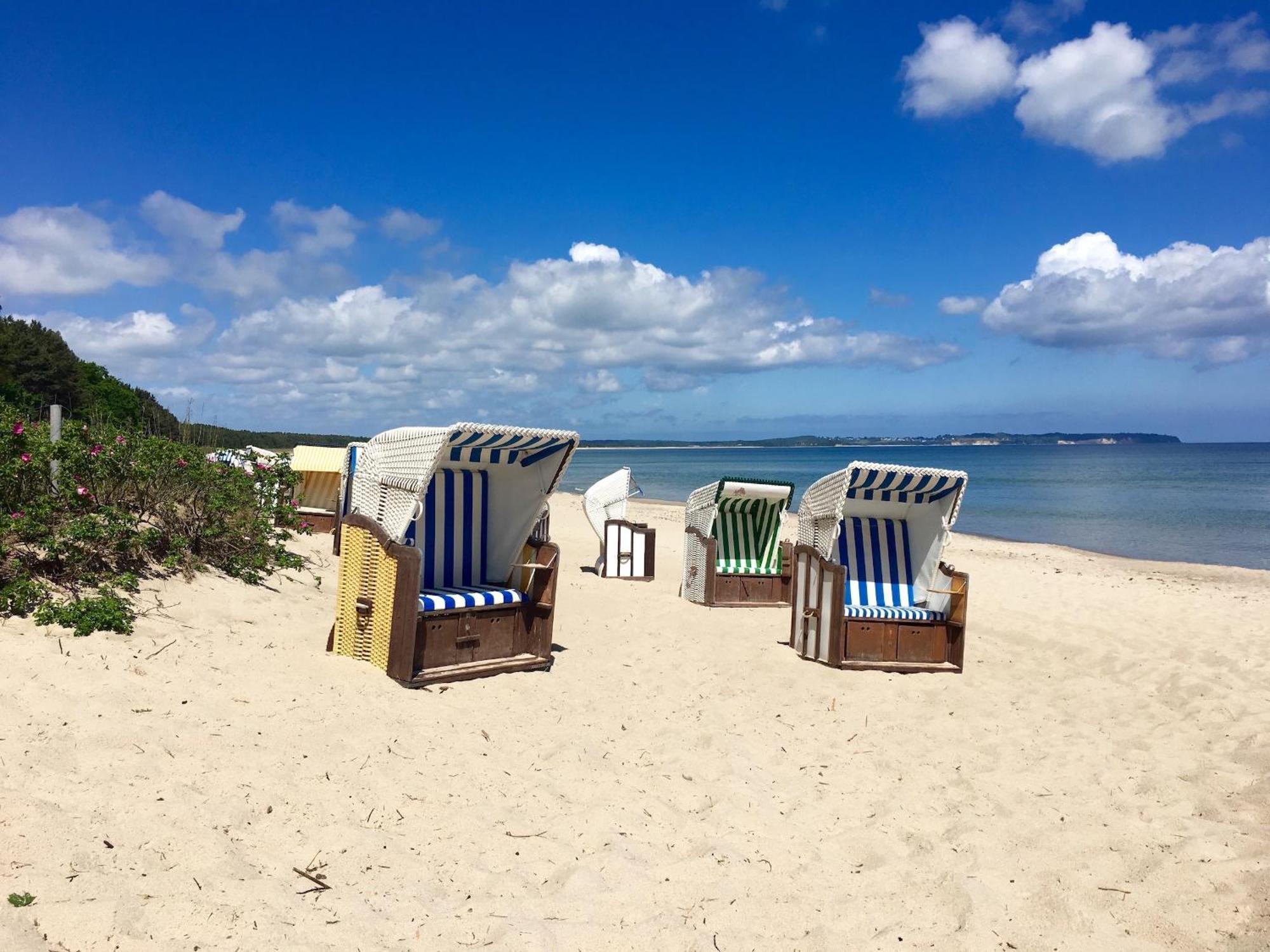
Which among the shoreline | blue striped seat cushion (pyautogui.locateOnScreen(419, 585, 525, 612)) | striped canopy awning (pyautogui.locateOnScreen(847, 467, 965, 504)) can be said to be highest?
striped canopy awning (pyautogui.locateOnScreen(847, 467, 965, 504))

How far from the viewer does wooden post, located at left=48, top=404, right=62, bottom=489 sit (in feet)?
20.0

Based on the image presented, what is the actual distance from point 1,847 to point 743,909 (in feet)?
8.85

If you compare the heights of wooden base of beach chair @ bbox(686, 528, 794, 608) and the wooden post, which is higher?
the wooden post

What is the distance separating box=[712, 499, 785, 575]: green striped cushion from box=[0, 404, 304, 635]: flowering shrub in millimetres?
4905

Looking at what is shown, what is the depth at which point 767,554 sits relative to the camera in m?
10.6

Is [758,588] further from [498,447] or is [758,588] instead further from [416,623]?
[416,623]

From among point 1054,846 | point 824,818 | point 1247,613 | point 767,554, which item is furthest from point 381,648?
point 1247,613

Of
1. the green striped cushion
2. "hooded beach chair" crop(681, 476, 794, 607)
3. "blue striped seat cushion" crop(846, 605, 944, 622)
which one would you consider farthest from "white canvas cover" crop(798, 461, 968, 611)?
the green striped cushion

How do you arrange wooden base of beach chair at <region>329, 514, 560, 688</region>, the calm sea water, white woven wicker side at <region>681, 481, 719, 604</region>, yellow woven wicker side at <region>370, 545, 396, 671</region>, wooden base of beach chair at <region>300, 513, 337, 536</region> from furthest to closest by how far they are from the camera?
the calm sea water
wooden base of beach chair at <region>300, 513, 337, 536</region>
white woven wicker side at <region>681, 481, 719, 604</region>
yellow woven wicker side at <region>370, 545, 396, 671</region>
wooden base of beach chair at <region>329, 514, 560, 688</region>

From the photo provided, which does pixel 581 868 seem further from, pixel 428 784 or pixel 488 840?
pixel 428 784

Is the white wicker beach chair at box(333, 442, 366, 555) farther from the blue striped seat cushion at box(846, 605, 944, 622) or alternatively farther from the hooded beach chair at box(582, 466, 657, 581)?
the blue striped seat cushion at box(846, 605, 944, 622)

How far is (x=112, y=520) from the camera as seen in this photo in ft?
20.3

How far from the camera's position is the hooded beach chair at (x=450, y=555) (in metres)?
5.66

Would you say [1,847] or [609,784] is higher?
[1,847]
